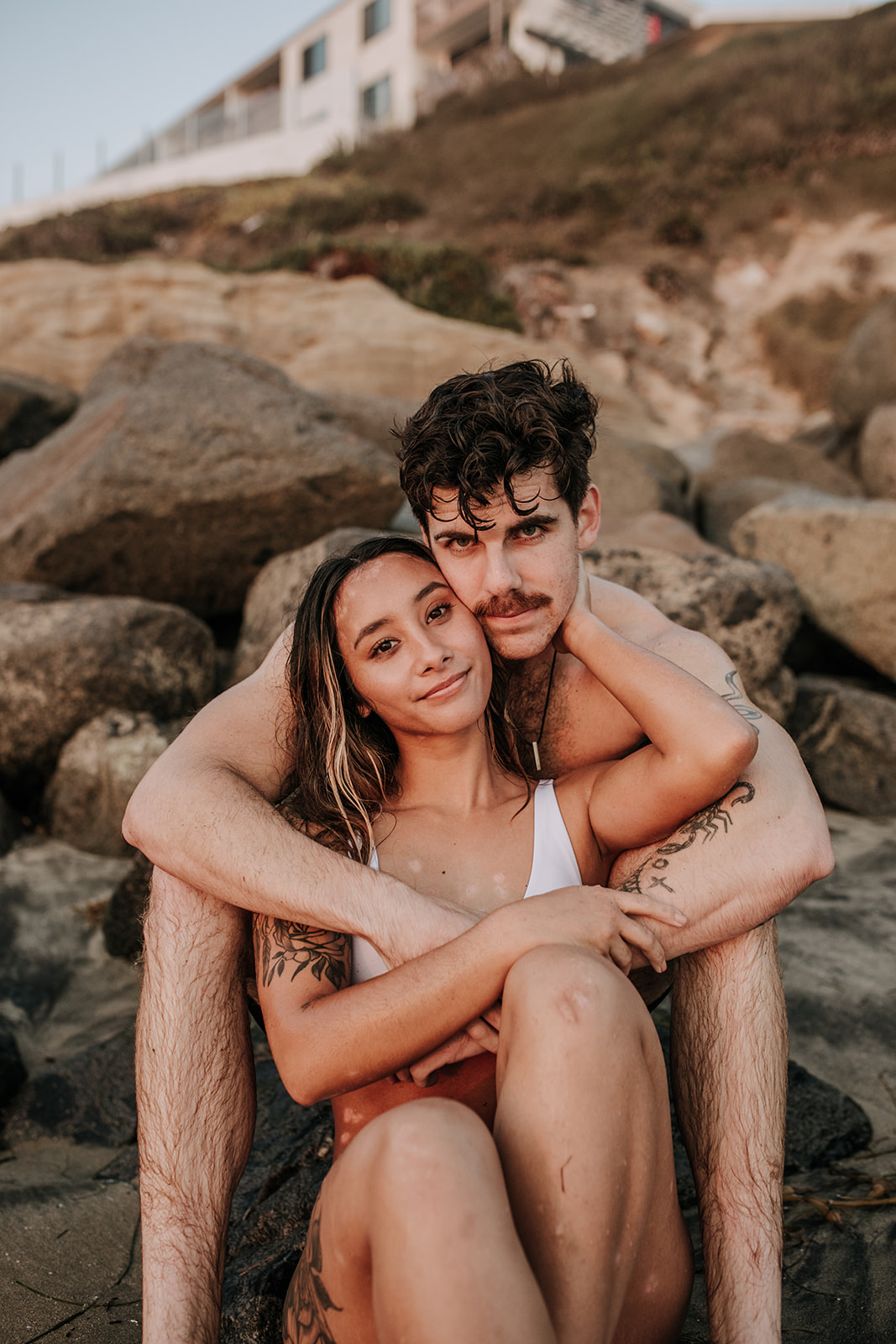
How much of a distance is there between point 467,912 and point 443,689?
1.88 feet

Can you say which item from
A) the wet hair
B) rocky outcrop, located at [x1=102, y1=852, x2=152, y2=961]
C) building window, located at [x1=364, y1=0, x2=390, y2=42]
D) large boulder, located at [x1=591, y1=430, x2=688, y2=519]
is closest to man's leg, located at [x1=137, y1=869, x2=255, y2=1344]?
the wet hair

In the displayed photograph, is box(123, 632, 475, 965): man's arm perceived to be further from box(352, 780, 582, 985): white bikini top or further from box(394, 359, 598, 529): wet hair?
box(394, 359, 598, 529): wet hair

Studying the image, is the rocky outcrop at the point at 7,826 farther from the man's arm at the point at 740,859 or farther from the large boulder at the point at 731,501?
the large boulder at the point at 731,501

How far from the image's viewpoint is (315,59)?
35969 mm

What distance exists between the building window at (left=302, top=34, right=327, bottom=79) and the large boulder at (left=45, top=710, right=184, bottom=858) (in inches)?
1468

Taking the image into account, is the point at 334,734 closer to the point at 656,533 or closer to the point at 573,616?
the point at 573,616

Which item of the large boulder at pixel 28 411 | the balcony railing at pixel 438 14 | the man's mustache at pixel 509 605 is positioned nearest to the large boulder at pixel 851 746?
the man's mustache at pixel 509 605

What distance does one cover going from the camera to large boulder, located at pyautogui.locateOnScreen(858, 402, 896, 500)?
339 inches

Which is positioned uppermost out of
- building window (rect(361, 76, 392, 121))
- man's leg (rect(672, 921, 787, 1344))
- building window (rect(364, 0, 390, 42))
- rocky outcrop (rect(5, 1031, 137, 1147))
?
building window (rect(364, 0, 390, 42))

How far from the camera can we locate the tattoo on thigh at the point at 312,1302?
1.82 m

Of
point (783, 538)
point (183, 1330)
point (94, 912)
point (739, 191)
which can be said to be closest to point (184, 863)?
point (183, 1330)

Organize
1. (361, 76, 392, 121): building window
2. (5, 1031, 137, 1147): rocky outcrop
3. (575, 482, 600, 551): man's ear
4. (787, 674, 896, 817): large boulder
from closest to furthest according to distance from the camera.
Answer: (575, 482, 600, 551): man's ear → (5, 1031, 137, 1147): rocky outcrop → (787, 674, 896, 817): large boulder → (361, 76, 392, 121): building window

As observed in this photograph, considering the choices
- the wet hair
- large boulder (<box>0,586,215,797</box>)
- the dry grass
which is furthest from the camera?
the dry grass

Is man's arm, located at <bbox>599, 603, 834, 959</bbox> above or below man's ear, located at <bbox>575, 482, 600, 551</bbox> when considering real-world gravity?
below
